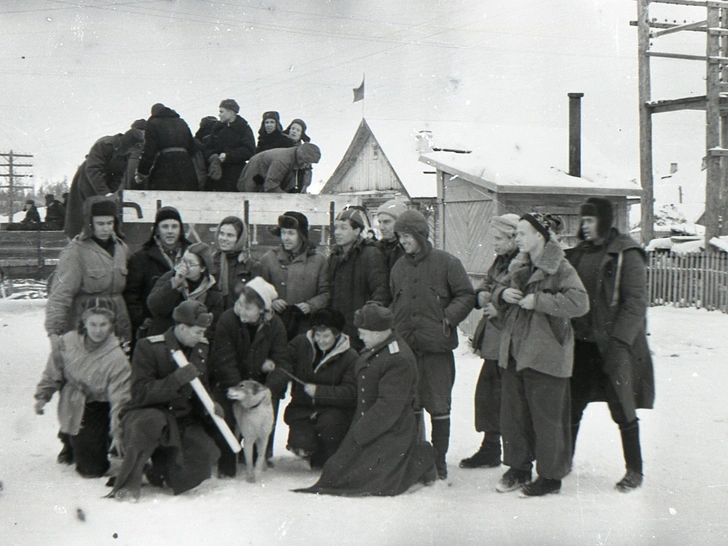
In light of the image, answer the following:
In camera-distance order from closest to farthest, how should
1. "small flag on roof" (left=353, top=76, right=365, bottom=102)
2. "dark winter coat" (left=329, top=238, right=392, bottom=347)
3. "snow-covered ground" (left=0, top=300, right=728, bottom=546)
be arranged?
"snow-covered ground" (left=0, top=300, right=728, bottom=546)
"dark winter coat" (left=329, top=238, right=392, bottom=347)
"small flag on roof" (left=353, top=76, right=365, bottom=102)

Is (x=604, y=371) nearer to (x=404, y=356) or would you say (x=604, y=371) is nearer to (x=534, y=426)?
(x=534, y=426)

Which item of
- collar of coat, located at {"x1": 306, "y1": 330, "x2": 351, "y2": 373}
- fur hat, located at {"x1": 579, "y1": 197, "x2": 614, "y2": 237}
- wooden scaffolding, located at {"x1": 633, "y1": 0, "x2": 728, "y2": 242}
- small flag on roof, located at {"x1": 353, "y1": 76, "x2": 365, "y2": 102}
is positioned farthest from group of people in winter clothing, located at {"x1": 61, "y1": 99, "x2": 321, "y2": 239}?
small flag on roof, located at {"x1": 353, "y1": 76, "x2": 365, "y2": 102}

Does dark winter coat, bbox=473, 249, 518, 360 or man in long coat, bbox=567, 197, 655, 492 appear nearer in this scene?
man in long coat, bbox=567, 197, 655, 492

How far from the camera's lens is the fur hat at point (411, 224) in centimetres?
492

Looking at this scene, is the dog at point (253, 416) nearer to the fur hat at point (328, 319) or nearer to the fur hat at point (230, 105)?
the fur hat at point (328, 319)

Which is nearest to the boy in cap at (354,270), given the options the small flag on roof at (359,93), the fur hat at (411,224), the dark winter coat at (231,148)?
the fur hat at (411,224)

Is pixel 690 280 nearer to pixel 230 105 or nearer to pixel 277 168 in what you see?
pixel 277 168

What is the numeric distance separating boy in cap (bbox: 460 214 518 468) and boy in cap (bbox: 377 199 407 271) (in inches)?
27.4

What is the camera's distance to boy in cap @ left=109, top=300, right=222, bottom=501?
4215 millimetres

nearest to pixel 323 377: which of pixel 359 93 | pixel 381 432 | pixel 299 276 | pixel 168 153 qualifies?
pixel 381 432

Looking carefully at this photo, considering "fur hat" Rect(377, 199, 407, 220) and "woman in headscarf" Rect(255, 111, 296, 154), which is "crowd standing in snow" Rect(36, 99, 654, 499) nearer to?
"fur hat" Rect(377, 199, 407, 220)

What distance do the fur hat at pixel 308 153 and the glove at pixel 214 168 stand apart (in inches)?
37.3

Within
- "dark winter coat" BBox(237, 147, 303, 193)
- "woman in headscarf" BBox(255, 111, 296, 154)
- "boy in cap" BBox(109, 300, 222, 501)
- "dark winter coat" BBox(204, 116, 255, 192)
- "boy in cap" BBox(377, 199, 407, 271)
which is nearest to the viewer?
"boy in cap" BBox(109, 300, 222, 501)

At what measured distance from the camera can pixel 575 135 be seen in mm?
12523
